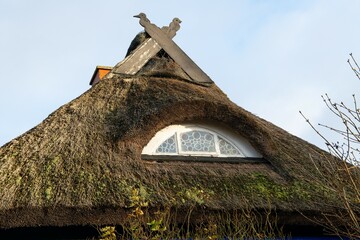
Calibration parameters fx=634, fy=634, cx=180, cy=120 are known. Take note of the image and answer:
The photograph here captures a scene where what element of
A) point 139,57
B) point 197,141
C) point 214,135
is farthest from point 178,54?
point 197,141

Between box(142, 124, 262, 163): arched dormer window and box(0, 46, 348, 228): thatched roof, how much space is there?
0.54 ft

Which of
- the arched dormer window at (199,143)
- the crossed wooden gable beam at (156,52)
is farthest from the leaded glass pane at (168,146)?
the crossed wooden gable beam at (156,52)

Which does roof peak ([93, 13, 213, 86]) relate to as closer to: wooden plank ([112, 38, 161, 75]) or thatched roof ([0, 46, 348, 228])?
wooden plank ([112, 38, 161, 75])

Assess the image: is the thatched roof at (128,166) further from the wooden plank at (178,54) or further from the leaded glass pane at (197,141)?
the wooden plank at (178,54)

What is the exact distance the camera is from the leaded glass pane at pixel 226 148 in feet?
30.3

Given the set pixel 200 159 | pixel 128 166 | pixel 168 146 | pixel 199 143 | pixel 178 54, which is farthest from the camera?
pixel 178 54

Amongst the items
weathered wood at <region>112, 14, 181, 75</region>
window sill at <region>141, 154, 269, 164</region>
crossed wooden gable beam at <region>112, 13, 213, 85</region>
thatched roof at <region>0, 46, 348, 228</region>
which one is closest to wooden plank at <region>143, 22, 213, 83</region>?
crossed wooden gable beam at <region>112, 13, 213, 85</region>

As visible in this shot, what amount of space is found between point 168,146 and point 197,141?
483 millimetres

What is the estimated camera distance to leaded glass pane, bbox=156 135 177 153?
8.89 meters

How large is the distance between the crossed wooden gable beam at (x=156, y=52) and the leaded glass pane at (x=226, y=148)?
73.3 inches

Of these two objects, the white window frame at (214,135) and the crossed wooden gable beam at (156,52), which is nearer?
the white window frame at (214,135)

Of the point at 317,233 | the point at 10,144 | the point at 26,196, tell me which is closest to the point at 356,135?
the point at 317,233

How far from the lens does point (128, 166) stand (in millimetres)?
7941

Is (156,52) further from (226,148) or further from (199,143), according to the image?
(226,148)
